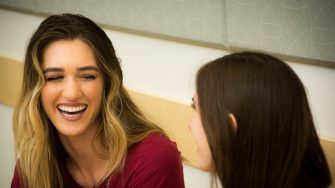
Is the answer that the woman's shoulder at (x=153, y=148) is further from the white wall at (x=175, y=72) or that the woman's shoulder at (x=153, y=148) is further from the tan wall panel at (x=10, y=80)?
the tan wall panel at (x=10, y=80)

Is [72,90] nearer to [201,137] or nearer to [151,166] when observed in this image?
[151,166]

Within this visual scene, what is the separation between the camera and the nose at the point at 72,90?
158 cm

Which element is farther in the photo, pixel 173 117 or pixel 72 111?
pixel 173 117

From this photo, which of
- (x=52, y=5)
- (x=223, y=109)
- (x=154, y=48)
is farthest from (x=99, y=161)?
(x=52, y=5)

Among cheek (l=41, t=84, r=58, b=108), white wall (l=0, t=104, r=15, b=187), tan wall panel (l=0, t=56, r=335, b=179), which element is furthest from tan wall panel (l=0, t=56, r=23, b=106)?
cheek (l=41, t=84, r=58, b=108)

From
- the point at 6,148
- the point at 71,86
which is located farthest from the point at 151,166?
the point at 6,148

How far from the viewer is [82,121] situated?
65.7 inches

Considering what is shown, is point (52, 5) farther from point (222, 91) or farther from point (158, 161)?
point (222, 91)

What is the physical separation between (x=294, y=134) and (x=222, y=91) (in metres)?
0.20

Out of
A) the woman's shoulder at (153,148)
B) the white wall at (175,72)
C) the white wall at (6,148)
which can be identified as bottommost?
the white wall at (6,148)

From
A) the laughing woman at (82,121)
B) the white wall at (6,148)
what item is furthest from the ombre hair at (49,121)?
the white wall at (6,148)

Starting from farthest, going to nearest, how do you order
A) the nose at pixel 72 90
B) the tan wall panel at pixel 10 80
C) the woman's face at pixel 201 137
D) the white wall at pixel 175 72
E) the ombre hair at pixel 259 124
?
the tan wall panel at pixel 10 80
the white wall at pixel 175 72
the nose at pixel 72 90
the woman's face at pixel 201 137
the ombre hair at pixel 259 124

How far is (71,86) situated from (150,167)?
1.35 feet

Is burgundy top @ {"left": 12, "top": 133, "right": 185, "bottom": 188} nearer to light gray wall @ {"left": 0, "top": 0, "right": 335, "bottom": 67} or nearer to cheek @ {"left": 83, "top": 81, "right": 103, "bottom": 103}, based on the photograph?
cheek @ {"left": 83, "top": 81, "right": 103, "bottom": 103}
